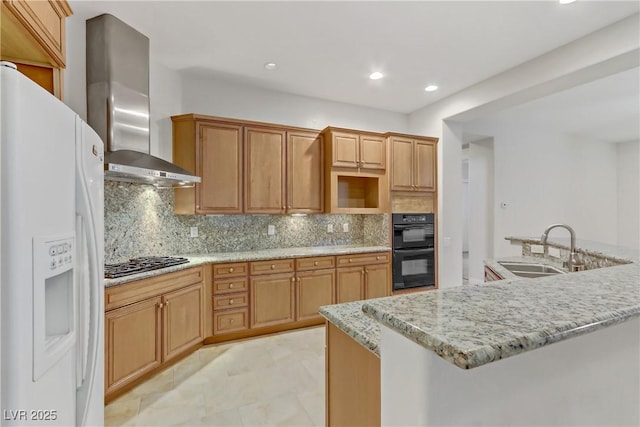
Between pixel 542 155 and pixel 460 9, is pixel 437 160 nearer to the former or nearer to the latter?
pixel 460 9

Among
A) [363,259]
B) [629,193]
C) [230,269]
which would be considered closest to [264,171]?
[230,269]

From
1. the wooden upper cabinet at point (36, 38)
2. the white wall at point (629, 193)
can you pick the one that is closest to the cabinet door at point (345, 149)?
the wooden upper cabinet at point (36, 38)

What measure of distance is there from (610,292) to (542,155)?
599 cm

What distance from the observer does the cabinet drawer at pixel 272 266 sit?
3.16 metres

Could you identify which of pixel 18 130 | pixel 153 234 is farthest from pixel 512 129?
pixel 18 130

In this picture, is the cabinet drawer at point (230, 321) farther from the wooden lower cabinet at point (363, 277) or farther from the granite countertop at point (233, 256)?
the wooden lower cabinet at point (363, 277)

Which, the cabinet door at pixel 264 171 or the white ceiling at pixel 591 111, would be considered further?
the white ceiling at pixel 591 111

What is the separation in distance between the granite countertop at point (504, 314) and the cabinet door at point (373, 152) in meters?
3.11

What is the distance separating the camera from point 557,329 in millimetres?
560

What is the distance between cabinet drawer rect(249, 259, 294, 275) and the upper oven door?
1484 mm

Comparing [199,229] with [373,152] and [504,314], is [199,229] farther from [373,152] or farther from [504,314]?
[504,314]

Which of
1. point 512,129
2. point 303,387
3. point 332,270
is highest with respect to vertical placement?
point 512,129

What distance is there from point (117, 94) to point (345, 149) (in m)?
2.42

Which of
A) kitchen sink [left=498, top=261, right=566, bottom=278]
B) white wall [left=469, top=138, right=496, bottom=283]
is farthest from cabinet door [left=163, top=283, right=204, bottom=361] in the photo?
white wall [left=469, top=138, right=496, bottom=283]
